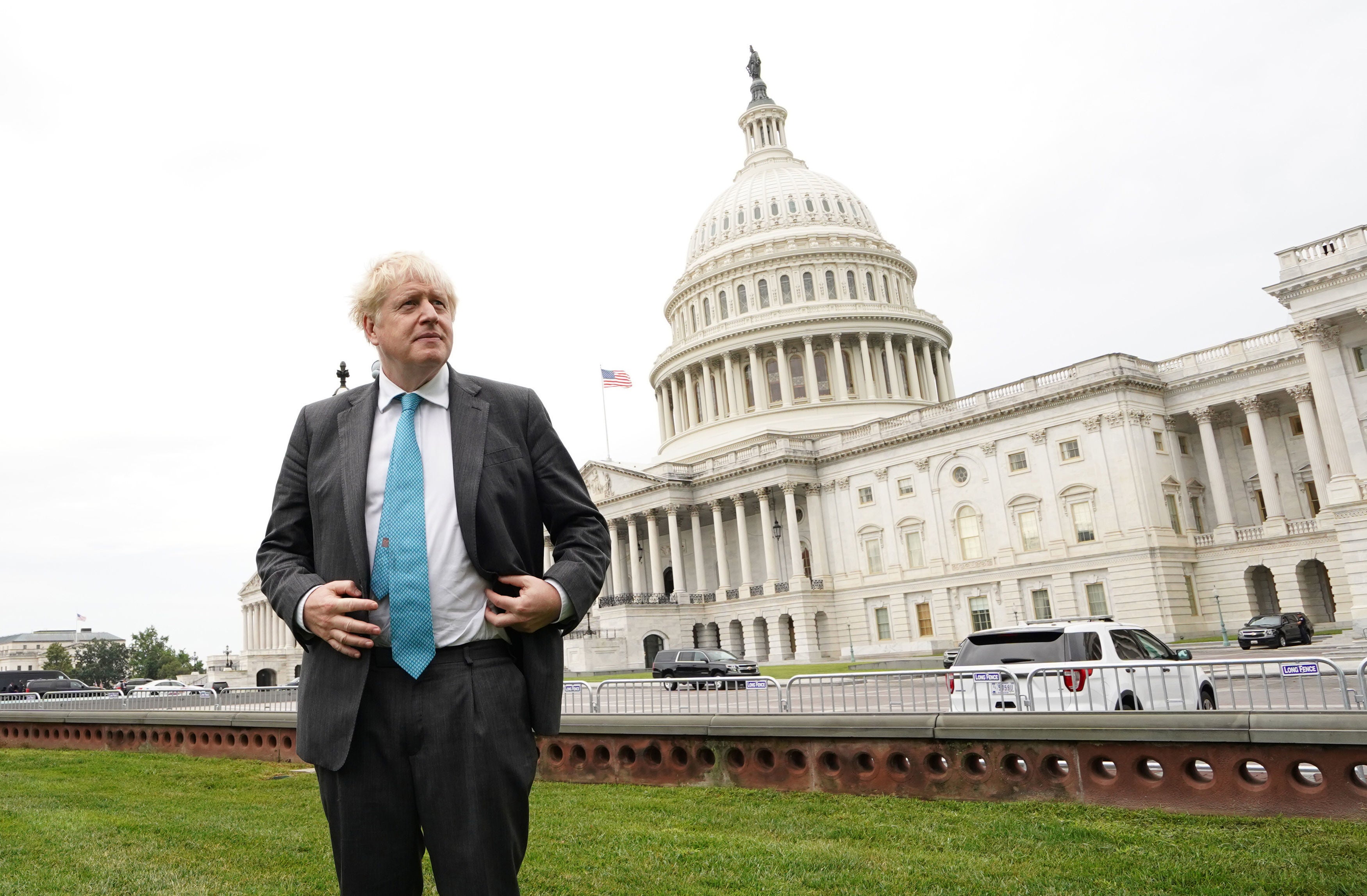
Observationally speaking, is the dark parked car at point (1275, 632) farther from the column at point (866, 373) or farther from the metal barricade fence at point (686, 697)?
the column at point (866, 373)

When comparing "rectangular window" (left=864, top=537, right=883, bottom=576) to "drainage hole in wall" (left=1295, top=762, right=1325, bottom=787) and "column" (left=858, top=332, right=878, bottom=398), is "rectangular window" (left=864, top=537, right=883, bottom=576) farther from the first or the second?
"drainage hole in wall" (left=1295, top=762, right=1325, bottom=787)

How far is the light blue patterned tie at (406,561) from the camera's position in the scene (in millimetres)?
3625

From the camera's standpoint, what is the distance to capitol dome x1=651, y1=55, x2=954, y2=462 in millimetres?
Result: 82500

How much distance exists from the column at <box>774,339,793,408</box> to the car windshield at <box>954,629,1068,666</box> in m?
64.6

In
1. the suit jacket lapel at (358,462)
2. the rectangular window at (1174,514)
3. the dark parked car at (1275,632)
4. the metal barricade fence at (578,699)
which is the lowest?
the dark parked car at (1275,632)

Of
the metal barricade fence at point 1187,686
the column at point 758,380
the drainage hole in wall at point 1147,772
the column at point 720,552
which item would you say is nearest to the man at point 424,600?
the drainage hole in wall at point 1147,772

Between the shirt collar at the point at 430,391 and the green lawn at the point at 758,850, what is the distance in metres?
4.92

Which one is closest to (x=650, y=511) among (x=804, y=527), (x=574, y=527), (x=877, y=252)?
(x=804, y=527)

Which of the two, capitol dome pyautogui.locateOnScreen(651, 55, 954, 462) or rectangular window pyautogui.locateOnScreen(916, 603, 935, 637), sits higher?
capitol dome pyautogui.locateOnScreen(651, 55, 954, 462)

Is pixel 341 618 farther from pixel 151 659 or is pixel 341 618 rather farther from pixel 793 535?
pixel 151 659

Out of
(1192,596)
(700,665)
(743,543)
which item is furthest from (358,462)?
(743,543)

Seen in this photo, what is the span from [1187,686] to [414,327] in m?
12.3

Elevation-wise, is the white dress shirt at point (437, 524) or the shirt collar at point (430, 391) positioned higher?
the shirt collar at point (430, 391)

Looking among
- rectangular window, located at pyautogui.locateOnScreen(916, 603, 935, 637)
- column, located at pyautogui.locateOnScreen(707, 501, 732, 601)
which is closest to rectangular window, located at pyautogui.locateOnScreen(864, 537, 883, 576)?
A: rectangular window, located at pyautogui.locateOnScreen(916, 603, 935, 637)
